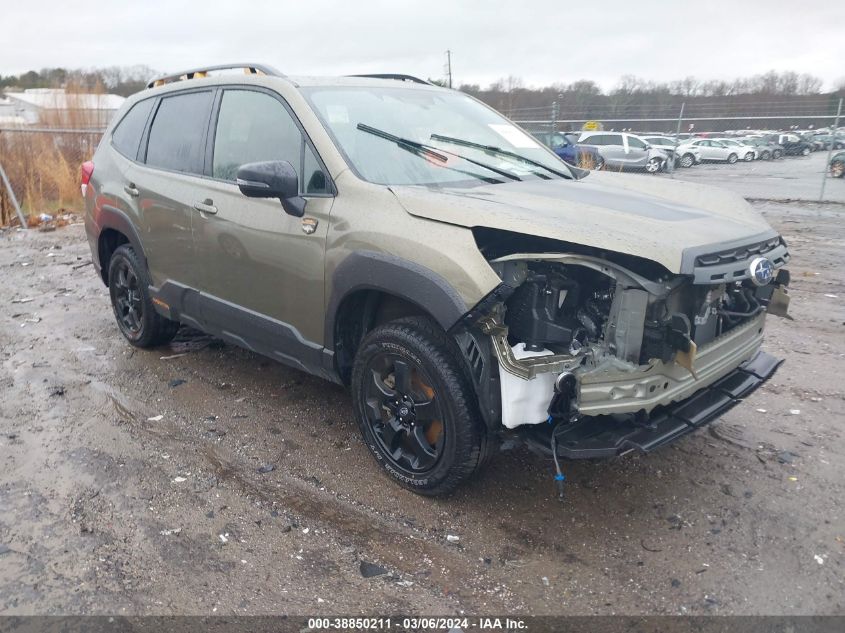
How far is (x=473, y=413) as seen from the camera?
305 centimetres

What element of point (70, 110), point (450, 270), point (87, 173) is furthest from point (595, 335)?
point (70, 110)

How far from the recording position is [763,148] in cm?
2978

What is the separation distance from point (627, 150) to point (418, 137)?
20.0 meters

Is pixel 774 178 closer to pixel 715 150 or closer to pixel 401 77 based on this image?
pixel 715 150

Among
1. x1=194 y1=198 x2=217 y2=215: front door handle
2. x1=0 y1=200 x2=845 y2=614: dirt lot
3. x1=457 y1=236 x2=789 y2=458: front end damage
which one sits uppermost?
x1=194 y1=198 x2=217 y2=215: front door handle

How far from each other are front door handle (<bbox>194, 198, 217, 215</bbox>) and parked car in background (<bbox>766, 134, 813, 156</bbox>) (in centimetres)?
2975

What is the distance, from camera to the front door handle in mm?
4129

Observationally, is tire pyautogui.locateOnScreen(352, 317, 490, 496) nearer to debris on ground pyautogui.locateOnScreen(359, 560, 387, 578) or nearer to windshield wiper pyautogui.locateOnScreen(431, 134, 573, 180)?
debris on ground pyautogui.locateOnScreen(359, 560, 387, 578)

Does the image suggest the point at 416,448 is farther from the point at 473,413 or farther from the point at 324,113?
the point at 324,113

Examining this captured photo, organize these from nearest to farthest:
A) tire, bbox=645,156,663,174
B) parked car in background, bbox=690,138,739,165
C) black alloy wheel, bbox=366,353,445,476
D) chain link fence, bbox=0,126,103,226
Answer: black alloy wheel, bbox=366,353,445,476 < chain link fence, bbox=0,126,103,226 < tire, bbox=645,156,663,174 < parked car in background, bbox=690,138,739,165

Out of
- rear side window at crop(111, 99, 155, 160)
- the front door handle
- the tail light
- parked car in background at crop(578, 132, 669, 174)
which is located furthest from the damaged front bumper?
parked car in background at crop(578, 132, 669, 174)

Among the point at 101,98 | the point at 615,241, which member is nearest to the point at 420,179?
the point at 615,241

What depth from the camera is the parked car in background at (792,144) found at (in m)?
28.6

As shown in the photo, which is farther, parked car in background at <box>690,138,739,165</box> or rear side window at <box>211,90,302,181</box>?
parked car in background at <box>690,138,739,165</box>
